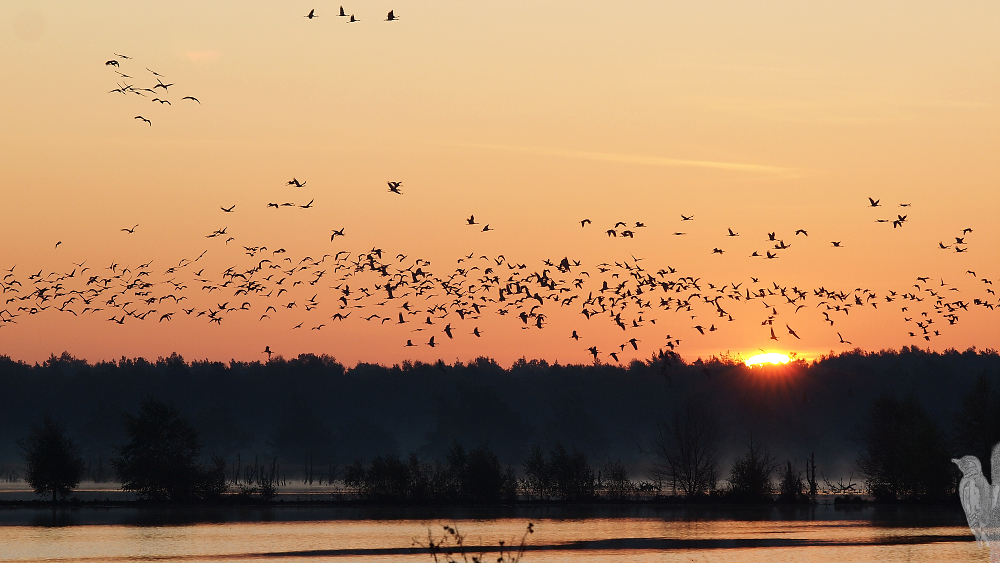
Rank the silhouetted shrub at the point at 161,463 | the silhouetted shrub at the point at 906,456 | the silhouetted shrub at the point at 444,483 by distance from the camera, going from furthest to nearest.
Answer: the silhouetted shrub at the point at 444,483, the silhouetted shrub at the point at 161,463, the silhouetted shrub at the point at 906,456

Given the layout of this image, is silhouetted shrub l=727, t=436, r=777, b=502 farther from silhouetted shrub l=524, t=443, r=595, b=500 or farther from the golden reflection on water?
the golden reflection on water

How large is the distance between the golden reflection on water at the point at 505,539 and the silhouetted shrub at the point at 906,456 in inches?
738

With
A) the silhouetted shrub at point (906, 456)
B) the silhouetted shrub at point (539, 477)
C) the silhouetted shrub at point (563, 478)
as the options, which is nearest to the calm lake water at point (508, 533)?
the silhouetted shrub at point (906, 456)

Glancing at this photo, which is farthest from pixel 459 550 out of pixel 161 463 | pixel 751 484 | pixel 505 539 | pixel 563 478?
pixel 751 484

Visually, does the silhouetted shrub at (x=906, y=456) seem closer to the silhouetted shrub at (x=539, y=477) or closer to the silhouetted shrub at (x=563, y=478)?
the silhouetted shrub at (x=563, y=478)

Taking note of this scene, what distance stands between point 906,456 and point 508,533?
44.1 metres

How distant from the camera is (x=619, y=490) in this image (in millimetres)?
118750

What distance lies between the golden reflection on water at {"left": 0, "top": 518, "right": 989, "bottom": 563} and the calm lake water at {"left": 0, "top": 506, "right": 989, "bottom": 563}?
7 cm

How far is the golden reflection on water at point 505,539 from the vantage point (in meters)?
68.8

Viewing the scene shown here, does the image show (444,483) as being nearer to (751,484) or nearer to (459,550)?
(751,484)

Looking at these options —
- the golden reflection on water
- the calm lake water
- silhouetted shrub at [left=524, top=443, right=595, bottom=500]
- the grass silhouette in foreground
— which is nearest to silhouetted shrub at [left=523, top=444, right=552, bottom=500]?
silhouetted shrub at [left=524, top=443, right=595, bottom=500]

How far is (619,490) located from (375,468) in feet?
76.7

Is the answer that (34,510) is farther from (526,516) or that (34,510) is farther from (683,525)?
(683,525)

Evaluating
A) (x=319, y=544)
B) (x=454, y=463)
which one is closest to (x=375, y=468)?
(x=454, y=463)
